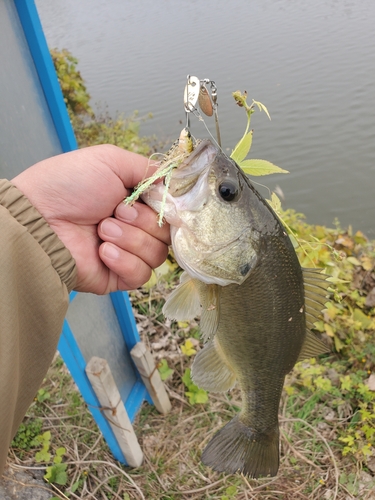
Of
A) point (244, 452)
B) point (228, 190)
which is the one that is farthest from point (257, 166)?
point (244, 452)

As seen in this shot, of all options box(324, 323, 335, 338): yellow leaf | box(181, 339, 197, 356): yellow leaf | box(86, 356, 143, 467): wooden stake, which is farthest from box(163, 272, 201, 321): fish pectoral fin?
box(324, 323, 335, 338): yellow leaf

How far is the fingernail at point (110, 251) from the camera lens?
5.97 ft

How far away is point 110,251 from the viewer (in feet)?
5.97

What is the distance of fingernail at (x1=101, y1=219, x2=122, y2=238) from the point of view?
5.89ft

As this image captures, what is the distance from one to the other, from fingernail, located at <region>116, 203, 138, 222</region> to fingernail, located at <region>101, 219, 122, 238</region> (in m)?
0.05

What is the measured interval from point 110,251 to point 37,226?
1.07 feet

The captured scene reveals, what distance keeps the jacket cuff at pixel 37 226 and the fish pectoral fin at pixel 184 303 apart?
45 centimetres

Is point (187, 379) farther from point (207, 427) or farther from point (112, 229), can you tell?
point (112, 229)

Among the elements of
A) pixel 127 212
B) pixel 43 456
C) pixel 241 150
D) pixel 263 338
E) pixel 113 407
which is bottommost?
pixel 43 456

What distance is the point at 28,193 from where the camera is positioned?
1.68 meters

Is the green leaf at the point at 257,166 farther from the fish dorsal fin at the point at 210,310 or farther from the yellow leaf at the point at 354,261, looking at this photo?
the yellow leaf at the point at 354,261

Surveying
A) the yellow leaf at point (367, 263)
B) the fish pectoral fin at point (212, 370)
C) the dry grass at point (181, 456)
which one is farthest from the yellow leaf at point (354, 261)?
the fish pectoral fin at point (212, 370)

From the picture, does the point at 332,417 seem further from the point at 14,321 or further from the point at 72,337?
the point at 14,321

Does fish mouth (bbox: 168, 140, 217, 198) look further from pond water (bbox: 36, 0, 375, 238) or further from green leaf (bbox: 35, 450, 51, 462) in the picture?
pond water (bbox: 36, 0, 375, 238)
